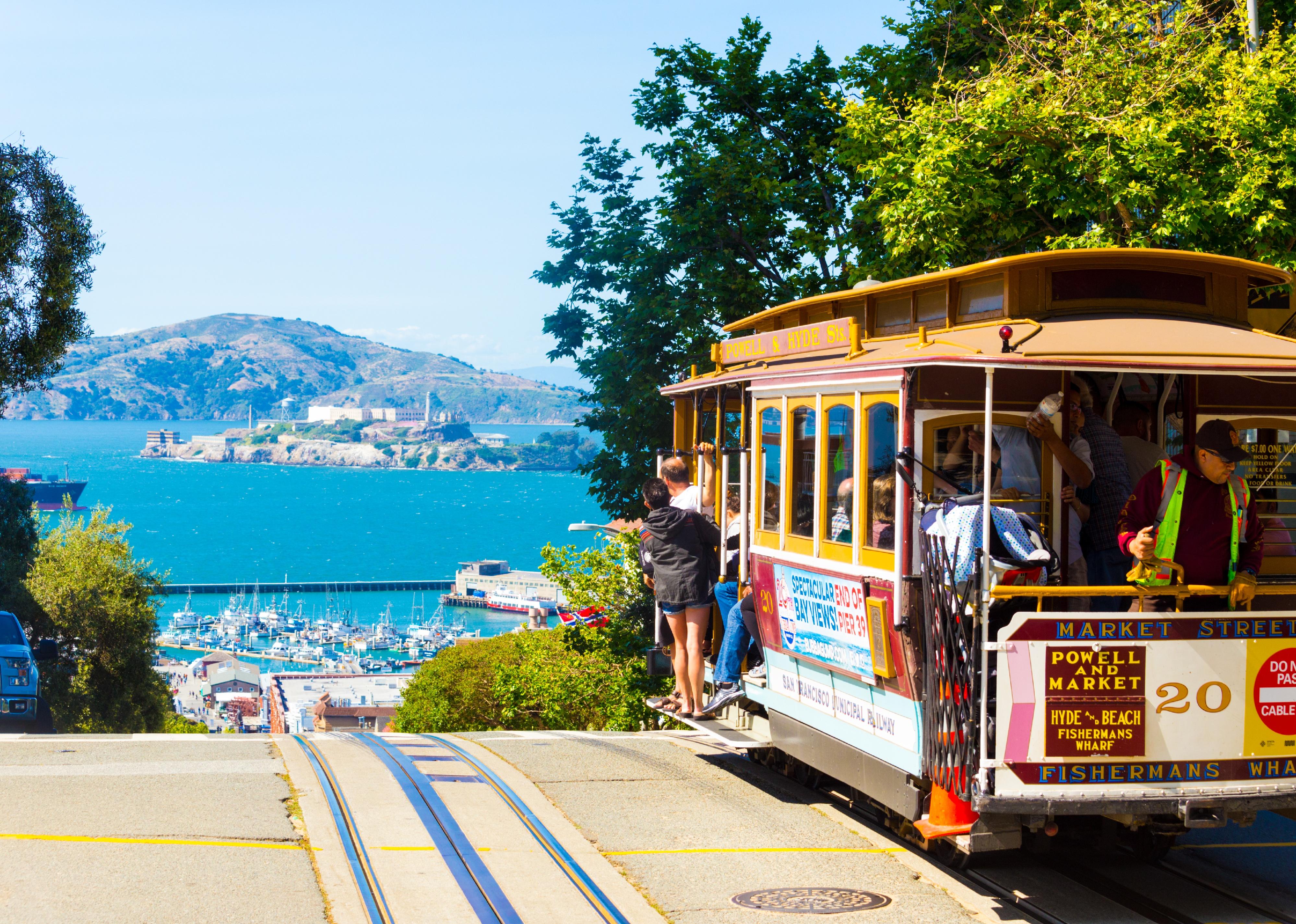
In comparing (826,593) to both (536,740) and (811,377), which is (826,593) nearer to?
(811,377)

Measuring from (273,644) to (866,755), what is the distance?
399ft

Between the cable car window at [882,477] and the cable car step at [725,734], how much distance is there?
257cm

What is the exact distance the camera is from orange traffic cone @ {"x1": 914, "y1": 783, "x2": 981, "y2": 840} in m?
6.54

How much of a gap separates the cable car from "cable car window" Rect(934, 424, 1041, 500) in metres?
0.01

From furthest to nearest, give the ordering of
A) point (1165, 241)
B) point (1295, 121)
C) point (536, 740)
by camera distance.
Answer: point (1165, 241), point (1295, 121), point (536, 740)

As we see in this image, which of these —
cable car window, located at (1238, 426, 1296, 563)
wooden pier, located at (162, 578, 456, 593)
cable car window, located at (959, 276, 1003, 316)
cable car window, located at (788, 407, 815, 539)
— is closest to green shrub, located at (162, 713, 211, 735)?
cable car window, located at (788, 407, 815, 539)

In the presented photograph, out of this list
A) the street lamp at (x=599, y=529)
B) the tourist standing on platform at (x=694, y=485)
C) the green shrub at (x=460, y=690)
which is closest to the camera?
the tourist standing on platform at (x=694, y=485)

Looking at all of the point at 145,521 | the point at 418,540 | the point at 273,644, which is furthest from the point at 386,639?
the point at 145,521

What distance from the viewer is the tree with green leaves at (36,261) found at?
858 inches

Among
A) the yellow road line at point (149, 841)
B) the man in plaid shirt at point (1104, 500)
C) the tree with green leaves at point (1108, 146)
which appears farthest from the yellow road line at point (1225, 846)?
the tree with green leaves at point (1108, 146)

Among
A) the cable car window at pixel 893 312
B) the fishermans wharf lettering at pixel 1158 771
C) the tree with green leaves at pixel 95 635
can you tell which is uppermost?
the cable car window at pixel 893 312

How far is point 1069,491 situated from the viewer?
741 cm

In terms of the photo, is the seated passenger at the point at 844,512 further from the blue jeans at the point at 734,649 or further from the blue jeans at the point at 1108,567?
the blue jeans at the point at 734,649

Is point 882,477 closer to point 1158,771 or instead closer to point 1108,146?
point 1158,771
